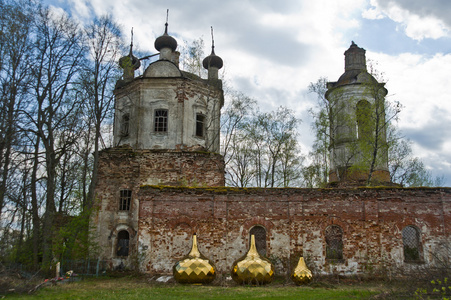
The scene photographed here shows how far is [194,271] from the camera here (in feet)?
46.0

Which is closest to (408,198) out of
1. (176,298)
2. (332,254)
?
(332,254)

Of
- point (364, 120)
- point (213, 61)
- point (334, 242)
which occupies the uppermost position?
point (213, 61)

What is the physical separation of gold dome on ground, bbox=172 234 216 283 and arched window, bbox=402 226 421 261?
25.5 feet

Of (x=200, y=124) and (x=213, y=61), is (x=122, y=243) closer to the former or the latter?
(x=200, y=124)

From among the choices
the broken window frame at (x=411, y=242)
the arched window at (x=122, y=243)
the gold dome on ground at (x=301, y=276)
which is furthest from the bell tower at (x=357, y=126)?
the arched window at (x=122, y=243)

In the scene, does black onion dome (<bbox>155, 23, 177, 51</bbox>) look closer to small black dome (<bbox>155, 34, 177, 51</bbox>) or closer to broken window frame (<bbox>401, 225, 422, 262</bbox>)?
small black dome (<bbox>155, 34, 177, 51</bbox>)

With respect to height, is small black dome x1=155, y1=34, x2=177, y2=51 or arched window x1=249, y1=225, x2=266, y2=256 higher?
small black dome x1=155, y1=34, x2=177, y2=51

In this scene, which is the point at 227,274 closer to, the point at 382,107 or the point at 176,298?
the point at 176,298

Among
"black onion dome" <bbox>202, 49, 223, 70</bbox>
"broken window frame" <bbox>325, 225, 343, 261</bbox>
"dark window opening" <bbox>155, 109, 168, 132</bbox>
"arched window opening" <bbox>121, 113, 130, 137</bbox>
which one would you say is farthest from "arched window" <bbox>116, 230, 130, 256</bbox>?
"black onion dome" <bbox>202, 49, 223, 70</bbox>

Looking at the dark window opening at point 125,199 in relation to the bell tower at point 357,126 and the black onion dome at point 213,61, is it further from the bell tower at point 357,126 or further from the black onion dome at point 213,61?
the bell tower at point 357,126

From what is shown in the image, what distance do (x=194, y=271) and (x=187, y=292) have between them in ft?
5.76

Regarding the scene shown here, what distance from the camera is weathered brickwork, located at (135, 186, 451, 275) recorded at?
631 inches

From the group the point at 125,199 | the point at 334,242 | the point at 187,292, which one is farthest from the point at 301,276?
the point at 125,199

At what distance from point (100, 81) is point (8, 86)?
17.0 feet
